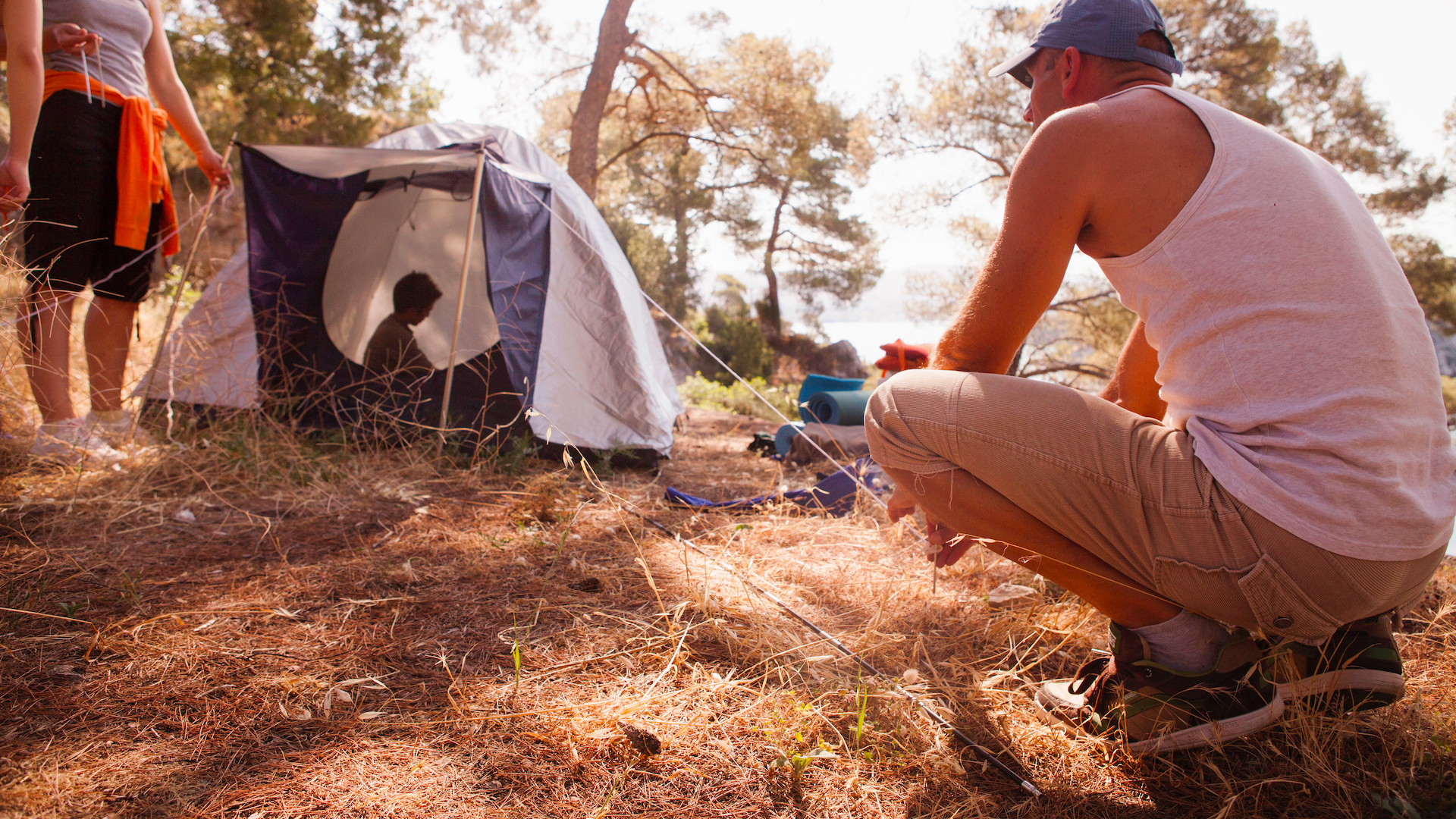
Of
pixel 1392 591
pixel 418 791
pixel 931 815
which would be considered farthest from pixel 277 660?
pixel 1392 591

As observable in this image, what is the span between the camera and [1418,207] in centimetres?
977

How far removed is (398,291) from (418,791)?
9.96ft

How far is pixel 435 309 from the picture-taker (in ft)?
11.9

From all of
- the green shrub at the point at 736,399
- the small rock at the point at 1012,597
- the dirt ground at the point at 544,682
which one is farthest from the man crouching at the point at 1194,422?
the green shrub at the point at 736,399

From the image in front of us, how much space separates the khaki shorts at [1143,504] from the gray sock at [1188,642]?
51 mm

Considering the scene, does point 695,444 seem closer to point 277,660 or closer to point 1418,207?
point 277,660

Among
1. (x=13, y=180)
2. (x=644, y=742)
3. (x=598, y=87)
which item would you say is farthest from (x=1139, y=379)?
(x=598, y=87)

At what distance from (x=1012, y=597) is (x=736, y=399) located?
6966mm

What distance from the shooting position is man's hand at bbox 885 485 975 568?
4.71 ft

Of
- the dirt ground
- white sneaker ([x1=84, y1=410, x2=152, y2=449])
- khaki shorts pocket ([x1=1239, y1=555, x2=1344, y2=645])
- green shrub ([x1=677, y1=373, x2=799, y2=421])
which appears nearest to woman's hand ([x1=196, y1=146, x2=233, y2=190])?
white sneaker ([x1=84, y1=410, x2=152, y2=449])

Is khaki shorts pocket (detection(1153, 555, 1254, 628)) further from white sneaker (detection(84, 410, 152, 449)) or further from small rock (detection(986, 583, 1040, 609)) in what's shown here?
white sneaker (detection(84, 410, 152, 449))

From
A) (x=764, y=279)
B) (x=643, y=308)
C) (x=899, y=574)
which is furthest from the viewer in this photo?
(x=764, y=279)

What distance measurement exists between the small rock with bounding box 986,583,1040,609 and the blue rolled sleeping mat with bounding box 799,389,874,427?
1853 millimetres

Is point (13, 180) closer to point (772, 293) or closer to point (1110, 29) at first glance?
point (1110, 29)
